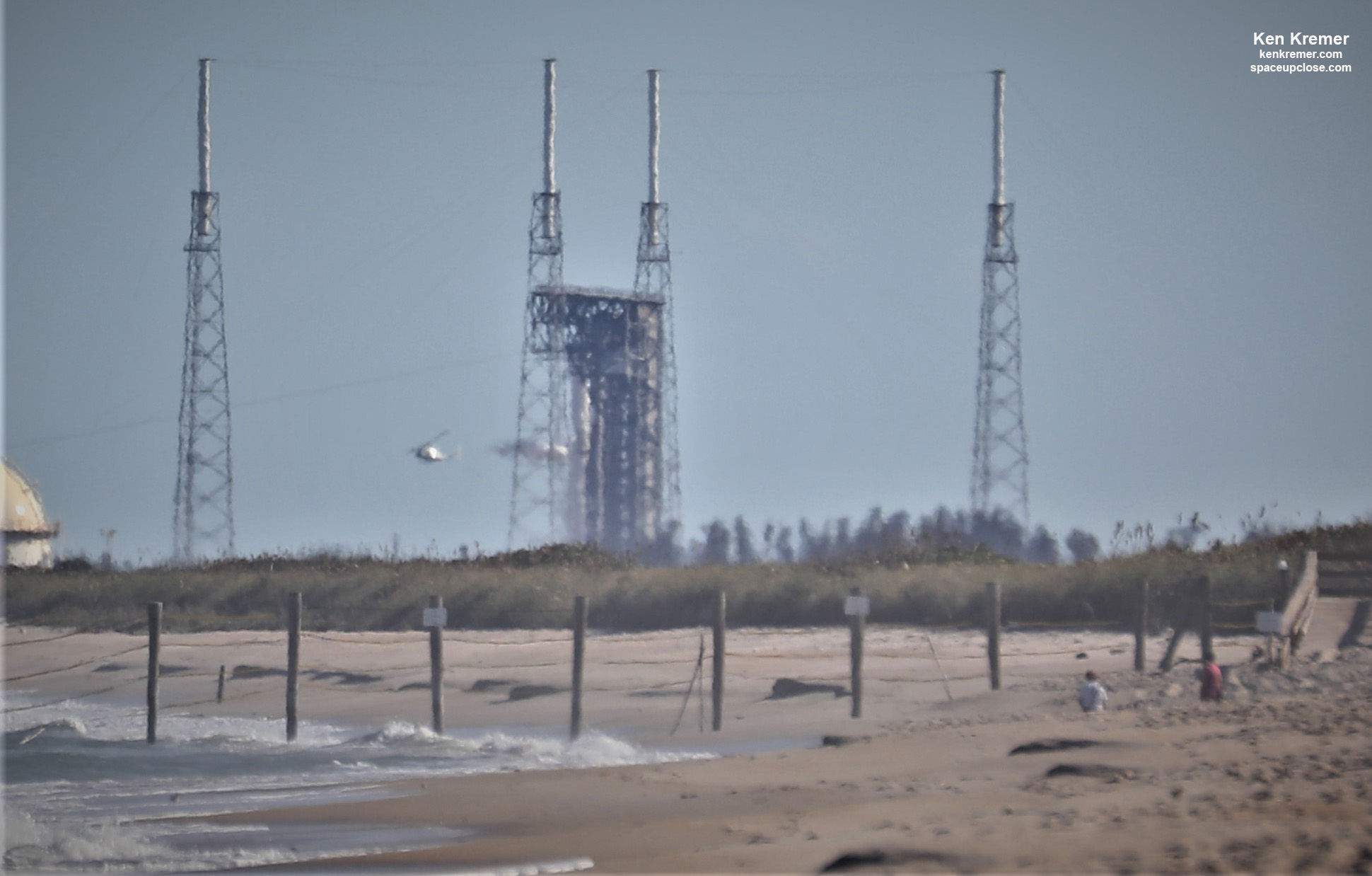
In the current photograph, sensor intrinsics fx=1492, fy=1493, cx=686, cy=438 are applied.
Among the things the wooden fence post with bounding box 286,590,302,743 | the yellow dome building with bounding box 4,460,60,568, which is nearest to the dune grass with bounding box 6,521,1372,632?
the wooden fence post with bounding box 286,590,302,743

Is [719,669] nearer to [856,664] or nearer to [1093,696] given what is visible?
[856,664]

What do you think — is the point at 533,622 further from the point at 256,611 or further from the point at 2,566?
the point at 2,566

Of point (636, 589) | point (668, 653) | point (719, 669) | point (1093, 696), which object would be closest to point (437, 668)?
point (719, 669)

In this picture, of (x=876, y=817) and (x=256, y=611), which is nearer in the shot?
(x=876, y=817)

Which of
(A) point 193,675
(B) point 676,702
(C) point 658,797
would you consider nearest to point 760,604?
(B) point 676,702

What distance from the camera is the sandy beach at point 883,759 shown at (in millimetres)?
10094

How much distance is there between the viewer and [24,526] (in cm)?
6500

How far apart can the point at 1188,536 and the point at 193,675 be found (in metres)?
25.1

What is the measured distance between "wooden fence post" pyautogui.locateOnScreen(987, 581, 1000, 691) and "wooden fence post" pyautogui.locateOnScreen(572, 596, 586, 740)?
647 centimetres

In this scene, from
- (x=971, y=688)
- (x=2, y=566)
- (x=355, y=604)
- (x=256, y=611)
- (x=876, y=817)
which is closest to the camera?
(x=876, y=817)

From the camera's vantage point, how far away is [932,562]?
39.9m

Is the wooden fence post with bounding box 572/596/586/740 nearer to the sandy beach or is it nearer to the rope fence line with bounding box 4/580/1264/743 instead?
the rope fence line with bounding box 4/580/1264/743

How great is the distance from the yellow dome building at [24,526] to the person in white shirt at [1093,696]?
53.4 meters

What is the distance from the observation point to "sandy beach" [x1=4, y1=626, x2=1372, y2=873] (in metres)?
10.1
